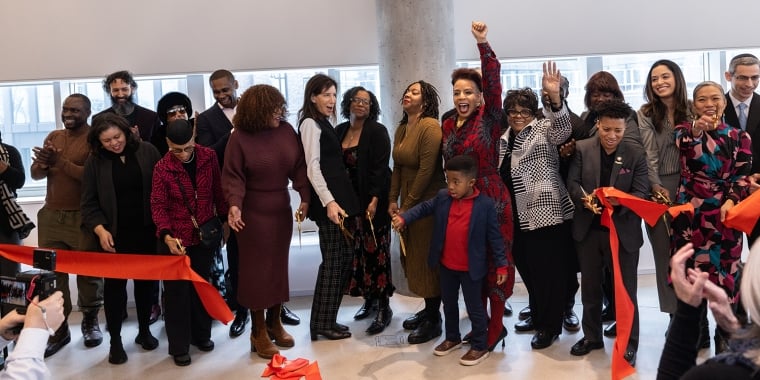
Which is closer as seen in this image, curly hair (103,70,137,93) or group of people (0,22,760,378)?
group of people (0,22,760,378)

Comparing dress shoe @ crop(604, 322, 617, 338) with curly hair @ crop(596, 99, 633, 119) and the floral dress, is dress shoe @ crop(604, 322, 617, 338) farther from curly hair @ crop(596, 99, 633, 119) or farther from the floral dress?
curly hair @ crop(596, 99, 633, 119)

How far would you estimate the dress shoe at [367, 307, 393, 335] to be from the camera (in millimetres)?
5465

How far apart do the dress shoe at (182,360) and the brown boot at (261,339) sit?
411mm

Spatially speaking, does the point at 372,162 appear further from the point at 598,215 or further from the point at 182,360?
the point at 182,360

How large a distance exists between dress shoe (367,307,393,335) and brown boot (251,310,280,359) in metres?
0.72

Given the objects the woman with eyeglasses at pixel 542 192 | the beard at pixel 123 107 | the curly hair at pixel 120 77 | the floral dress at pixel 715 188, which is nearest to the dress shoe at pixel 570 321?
the woman with eyeglasses at pixel 542 192

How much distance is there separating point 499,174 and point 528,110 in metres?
0.43

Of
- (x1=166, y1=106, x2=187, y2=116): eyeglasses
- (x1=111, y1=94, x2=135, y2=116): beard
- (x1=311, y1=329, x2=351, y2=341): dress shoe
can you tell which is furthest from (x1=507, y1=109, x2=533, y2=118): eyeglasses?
(x1=111, y1=94, x2=135, y2=116): beard

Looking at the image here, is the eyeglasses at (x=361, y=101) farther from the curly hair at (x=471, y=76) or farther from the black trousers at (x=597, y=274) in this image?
the black trousers at (x=597, y=274)

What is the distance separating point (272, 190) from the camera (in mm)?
5012

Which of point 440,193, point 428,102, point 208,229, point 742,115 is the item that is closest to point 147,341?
point 208,229

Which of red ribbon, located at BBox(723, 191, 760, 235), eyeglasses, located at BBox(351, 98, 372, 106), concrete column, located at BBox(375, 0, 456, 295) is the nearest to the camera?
red ribbon, located at BBox(723, 191, 760, 235)

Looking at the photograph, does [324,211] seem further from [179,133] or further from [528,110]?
[528,110]

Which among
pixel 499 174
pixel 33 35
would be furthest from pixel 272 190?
pixel 33 35
